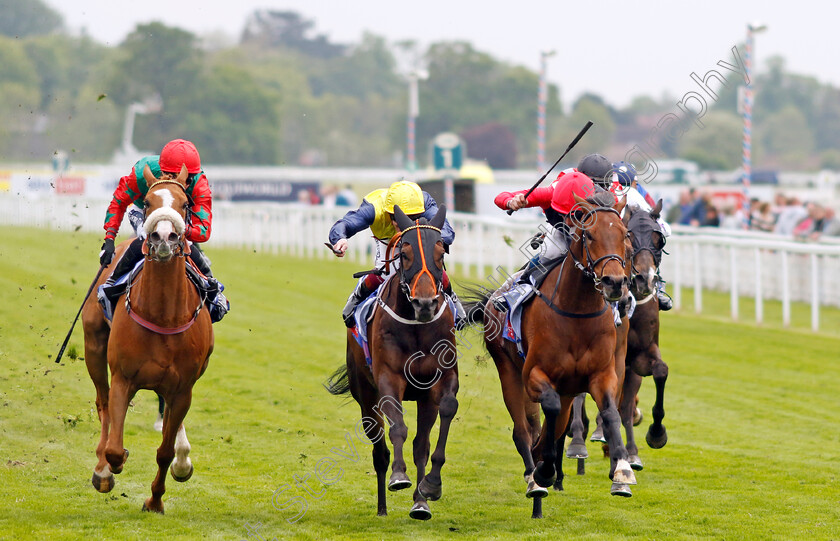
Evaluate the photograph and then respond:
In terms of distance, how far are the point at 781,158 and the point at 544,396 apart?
93.9m

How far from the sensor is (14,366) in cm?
1003

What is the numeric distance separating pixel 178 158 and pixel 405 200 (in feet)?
4.15

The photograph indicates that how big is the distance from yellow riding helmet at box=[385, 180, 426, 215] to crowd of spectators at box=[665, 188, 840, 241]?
38.4 feet

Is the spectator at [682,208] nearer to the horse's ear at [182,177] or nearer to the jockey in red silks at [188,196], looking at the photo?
the jockey in red silks at [188,196]

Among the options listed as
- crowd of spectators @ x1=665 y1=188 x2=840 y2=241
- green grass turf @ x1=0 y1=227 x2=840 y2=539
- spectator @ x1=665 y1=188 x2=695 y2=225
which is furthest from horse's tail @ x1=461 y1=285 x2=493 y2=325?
spectator @ x1=665 y1=188 x2=695 y2=225

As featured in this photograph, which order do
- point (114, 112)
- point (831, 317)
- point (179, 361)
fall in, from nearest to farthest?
1. point (179, 361)
2. point (831, 317)
3. point (114, 112)

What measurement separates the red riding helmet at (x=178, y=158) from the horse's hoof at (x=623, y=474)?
9.05 feet

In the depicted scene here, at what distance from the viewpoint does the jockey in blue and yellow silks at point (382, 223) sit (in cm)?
626

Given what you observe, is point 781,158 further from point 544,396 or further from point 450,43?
point 544,396

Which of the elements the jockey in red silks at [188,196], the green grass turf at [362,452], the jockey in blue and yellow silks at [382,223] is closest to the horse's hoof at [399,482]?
the green grass turf at [362,452]

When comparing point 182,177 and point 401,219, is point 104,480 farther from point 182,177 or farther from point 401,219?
point 401,219

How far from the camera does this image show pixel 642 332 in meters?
7.20

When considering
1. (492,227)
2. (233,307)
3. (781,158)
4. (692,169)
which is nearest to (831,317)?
(492,227)

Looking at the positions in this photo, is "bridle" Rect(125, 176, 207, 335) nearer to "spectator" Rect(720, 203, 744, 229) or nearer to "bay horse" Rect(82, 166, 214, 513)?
"bay horse" Rect(82, 166, 214, 513)
